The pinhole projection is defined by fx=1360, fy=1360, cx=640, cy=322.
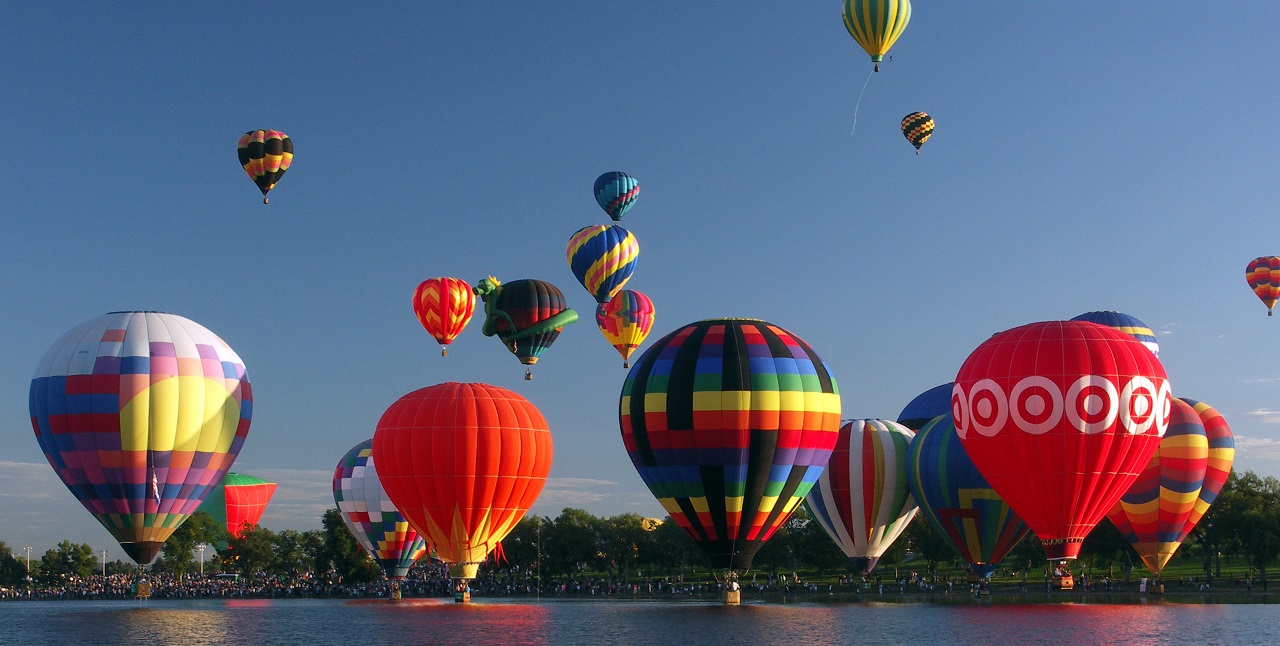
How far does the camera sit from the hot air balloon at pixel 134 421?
1839 inches

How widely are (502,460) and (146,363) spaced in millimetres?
13075

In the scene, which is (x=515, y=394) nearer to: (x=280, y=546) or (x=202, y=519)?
(x=280, y=546)

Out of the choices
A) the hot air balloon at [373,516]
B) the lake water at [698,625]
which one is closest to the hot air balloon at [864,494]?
the lake water at [698,625]

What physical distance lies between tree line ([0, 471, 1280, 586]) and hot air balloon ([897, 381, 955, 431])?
20.9 feet

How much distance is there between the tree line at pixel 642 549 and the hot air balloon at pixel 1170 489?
9347mm

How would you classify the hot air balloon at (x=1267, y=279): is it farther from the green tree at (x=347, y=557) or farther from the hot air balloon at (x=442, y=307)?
the green tree at (x=347, y=557)

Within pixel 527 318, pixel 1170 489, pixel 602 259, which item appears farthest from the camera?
pixel 527 318

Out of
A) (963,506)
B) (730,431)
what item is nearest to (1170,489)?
(963,506)

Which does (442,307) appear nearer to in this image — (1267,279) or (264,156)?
(264,156)

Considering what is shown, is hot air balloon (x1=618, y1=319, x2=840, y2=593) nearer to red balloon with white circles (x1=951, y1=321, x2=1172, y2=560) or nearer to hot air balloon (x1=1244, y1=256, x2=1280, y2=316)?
red balloon with white circles (x1=951, y1=321, x2=1172, y2=560)

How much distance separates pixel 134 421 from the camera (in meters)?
46.9

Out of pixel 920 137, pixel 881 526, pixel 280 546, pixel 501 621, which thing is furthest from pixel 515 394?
pixel 280 546

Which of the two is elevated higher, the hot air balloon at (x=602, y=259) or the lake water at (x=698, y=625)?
the hot air balloon at (x=602, y=259)

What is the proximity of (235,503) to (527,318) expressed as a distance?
64.7m
